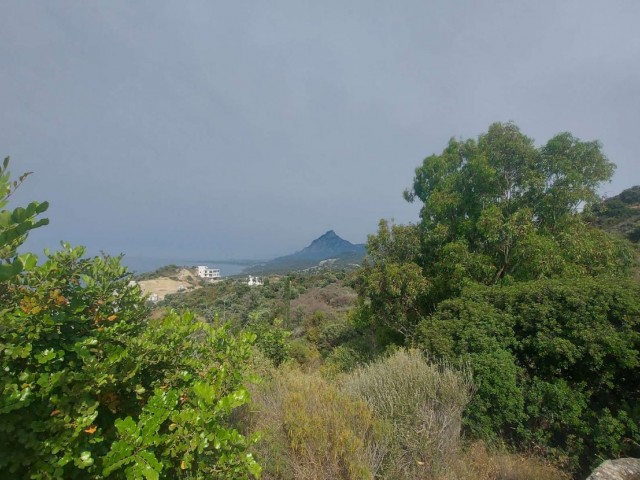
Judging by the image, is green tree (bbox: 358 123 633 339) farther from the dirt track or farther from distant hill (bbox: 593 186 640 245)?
the dirt track

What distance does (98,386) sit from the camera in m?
2.05

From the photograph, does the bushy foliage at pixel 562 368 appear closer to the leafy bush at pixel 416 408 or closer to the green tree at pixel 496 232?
the leafy bush at pixel 416 408

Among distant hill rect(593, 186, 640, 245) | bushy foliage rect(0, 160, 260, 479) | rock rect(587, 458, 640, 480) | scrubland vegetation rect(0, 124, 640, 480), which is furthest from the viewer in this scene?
distant hill rect(593, 186, 640, 245)

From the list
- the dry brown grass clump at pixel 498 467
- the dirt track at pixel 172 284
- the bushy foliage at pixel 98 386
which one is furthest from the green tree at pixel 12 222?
the dirt track at pixel 172 284

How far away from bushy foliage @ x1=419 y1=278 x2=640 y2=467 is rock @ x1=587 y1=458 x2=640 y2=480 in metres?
1.07

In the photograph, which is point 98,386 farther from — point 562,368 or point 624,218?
point 624,218

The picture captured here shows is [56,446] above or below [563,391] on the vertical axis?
above

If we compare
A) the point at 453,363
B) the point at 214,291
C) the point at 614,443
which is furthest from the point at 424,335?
the point at 214,291

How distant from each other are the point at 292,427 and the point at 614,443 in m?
4.24

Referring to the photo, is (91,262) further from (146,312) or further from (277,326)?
(277,326)

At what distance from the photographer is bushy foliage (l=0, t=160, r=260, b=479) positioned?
181 centimetres

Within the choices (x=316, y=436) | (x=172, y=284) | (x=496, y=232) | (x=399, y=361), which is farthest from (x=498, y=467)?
(x=172, y=284)

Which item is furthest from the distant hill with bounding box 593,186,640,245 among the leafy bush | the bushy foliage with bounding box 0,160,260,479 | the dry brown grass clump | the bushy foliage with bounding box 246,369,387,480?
the bushy foliage with bounding box 0,160,260,479

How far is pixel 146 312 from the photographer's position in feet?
10.2
